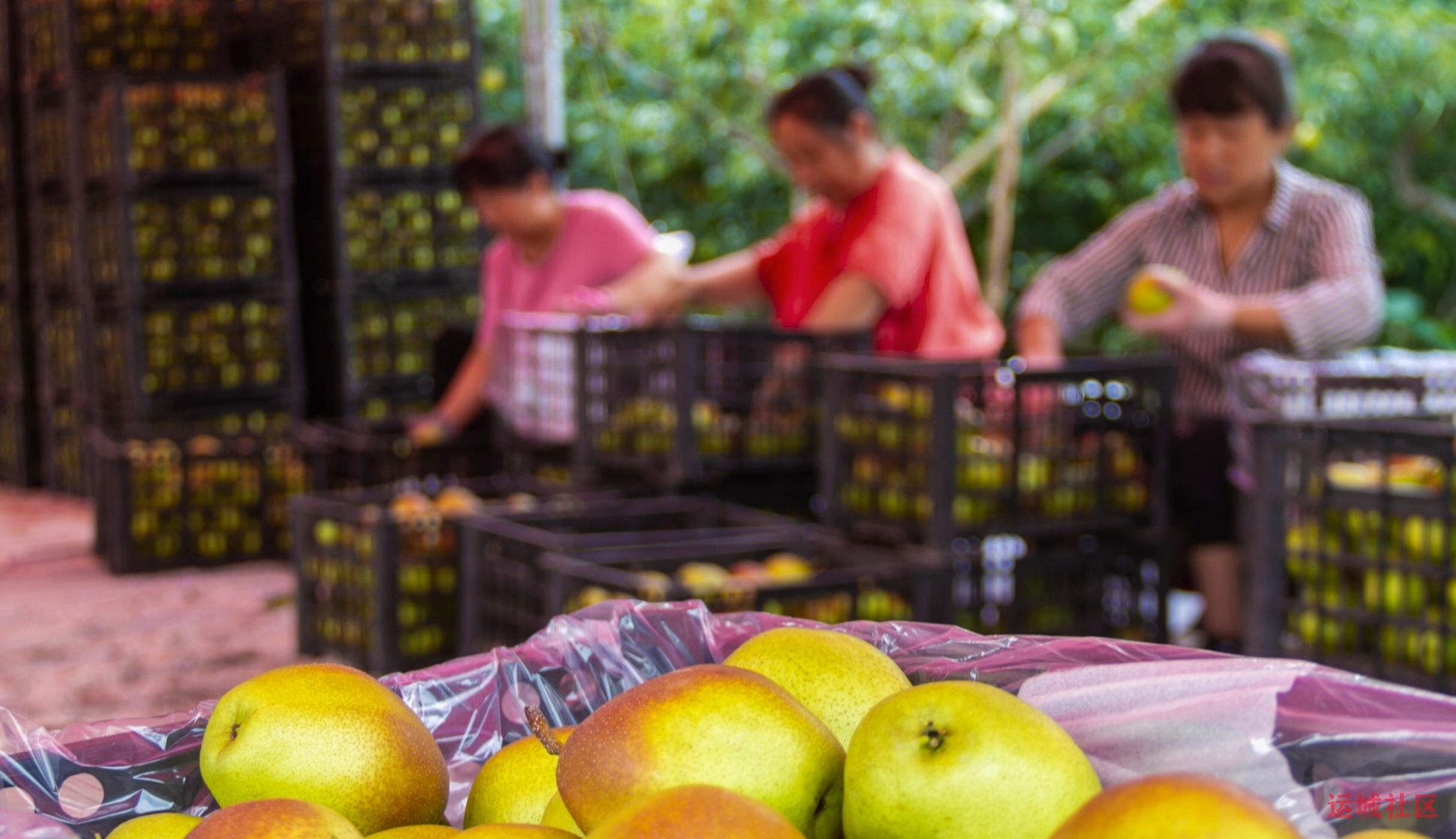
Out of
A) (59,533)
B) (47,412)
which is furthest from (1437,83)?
(47,412)

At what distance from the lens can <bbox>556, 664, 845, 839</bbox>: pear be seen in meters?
0.73

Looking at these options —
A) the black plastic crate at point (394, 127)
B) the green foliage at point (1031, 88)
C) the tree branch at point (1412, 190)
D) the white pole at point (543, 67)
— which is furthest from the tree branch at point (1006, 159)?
the black plastic crate at point (394, 127)

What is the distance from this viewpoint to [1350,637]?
2.02 meters

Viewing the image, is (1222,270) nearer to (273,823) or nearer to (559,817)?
(559,817)

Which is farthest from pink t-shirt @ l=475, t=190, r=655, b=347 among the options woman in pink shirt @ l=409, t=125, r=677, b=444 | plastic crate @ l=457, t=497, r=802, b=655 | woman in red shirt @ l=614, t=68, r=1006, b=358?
plastic crate @ l=457, t=497, r=802, b=655

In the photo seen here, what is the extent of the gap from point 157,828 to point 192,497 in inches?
173

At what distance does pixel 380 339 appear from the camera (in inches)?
237

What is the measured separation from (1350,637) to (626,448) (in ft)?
5.69

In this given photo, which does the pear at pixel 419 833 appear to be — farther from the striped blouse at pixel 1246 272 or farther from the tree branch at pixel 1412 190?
the tree branch at pixel 1412 190

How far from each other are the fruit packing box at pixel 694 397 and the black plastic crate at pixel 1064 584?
717 mm

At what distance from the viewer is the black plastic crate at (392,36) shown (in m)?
5.75

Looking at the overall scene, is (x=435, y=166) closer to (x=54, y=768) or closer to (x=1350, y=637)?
(x=1350, y=637)

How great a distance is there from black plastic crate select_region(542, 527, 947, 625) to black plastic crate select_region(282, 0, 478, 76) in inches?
145

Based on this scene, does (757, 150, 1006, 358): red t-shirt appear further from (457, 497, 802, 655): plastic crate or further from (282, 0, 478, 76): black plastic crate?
(282, 0, 478, 76): black plastic crate
